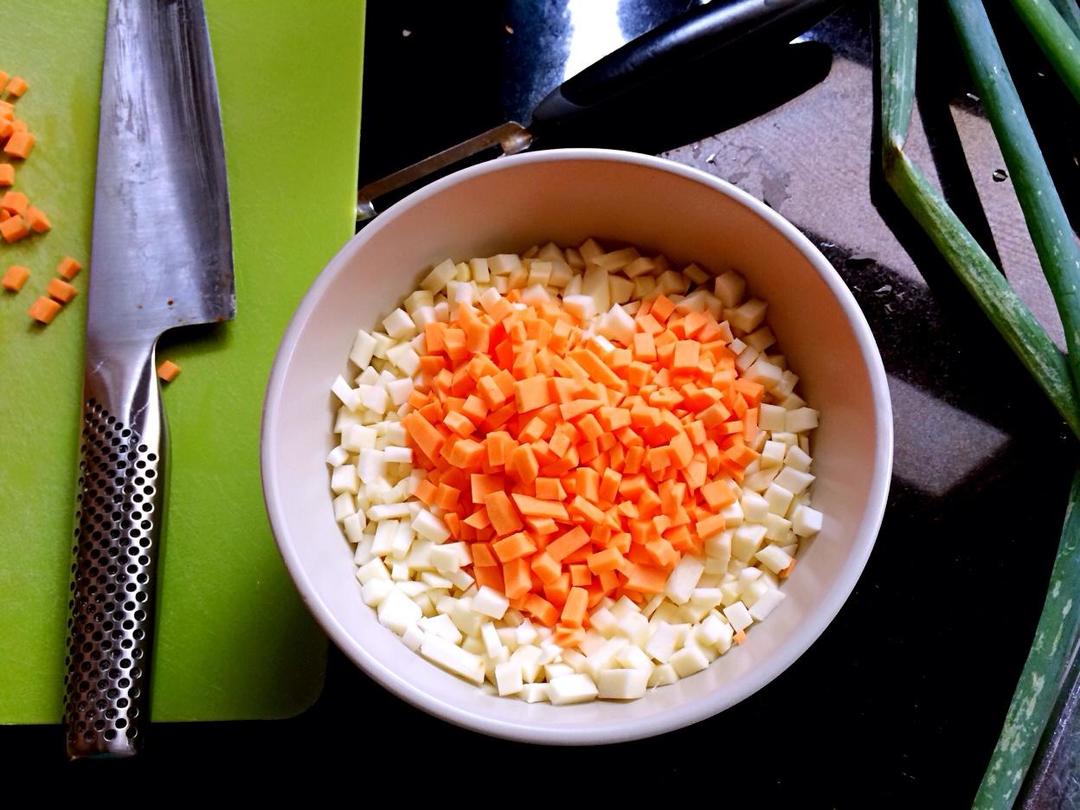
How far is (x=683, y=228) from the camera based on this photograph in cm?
117

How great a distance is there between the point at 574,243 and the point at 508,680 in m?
0.56

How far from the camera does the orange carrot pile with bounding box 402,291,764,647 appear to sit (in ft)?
3.49

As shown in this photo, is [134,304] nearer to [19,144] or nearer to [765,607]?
[19,144]

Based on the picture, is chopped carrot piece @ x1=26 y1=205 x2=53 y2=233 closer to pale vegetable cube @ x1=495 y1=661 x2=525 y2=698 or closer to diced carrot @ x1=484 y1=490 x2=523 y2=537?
diced carrot @ x1=484 y1=490 x2=523 y2=537

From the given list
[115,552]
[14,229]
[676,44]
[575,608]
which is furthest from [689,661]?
[14,229]

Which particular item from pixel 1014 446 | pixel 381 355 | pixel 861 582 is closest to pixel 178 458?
pixel 381 355

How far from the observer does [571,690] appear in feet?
3.39

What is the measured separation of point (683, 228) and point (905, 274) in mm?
408

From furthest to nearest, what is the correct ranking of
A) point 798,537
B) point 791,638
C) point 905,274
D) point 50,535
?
point 905,274
point 50,535
point 798,537
point 791,638

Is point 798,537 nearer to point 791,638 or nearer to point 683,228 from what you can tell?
point 791,638

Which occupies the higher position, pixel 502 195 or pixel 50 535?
pixel 502 195

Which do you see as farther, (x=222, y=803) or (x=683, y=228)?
(x=222, y=803)

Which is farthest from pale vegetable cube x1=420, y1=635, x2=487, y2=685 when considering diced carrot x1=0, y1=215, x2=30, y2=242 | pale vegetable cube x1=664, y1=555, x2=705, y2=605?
diced carrot x1=0, y1=215, x2=30, y2=242

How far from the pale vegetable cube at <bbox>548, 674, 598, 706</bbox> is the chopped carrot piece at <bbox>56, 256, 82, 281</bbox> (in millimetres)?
866
